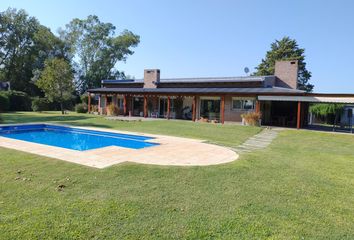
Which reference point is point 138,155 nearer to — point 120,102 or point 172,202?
point 172,202

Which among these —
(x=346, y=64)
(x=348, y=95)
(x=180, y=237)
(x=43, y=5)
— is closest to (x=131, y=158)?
(x=180, y=237)

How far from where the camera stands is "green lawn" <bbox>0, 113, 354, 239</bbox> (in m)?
3.58

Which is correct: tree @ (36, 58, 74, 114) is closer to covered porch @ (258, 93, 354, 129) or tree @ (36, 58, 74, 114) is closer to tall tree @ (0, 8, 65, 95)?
tall tree @ (0, 8, 65, 95)

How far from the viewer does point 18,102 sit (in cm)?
3184

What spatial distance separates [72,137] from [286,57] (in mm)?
39049

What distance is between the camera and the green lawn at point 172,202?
3584mm


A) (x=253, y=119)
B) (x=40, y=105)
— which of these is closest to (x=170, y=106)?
(x=253, y=119)

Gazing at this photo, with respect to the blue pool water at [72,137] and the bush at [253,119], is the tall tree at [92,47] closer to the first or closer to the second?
the blue pool water at [72,137]

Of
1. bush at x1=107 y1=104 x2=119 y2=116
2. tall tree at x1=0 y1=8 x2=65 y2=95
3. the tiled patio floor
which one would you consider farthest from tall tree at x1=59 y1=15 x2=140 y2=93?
the tiled patio floor

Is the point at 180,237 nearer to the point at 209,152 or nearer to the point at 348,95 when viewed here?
the point at 209,152

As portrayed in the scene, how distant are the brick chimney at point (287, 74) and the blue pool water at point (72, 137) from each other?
16.5 meters

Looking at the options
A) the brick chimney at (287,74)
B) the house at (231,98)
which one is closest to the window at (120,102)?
the house at (231,98)

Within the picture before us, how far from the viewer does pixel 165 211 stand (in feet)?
13.7

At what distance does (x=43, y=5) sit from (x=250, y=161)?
1867cm
